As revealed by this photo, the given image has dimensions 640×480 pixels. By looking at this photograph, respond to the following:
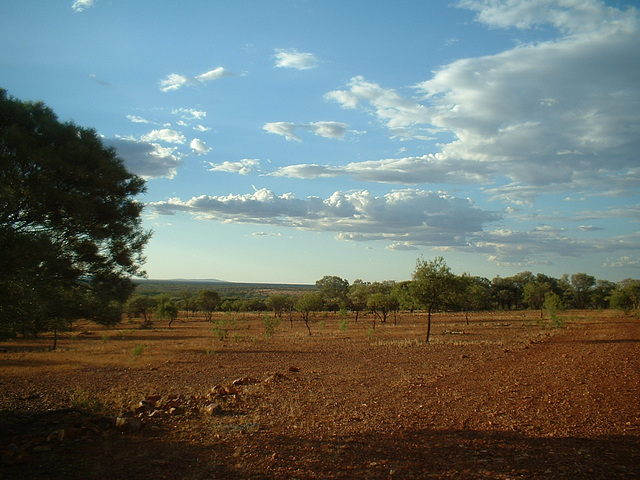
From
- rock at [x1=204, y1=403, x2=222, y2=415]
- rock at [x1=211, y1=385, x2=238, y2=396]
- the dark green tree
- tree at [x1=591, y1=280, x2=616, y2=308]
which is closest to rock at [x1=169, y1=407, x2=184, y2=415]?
rock at [x1=204, y1=403, x2=222, y2=415]

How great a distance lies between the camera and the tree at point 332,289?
93562 millimetres

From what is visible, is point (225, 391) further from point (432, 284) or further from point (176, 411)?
point (432, 284)

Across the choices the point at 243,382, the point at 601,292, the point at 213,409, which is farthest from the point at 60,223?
the point at 601,292

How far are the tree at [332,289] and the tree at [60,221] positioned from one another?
3224 inches

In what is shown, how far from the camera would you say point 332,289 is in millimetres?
108812

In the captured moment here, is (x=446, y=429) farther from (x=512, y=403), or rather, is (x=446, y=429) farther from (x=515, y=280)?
(x=515, y=280)

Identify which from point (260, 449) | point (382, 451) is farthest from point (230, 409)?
point (382, 451)

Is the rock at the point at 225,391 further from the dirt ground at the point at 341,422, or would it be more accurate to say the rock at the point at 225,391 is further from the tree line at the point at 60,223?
the tree line at the point at 60,223

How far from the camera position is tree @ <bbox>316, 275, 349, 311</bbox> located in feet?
307

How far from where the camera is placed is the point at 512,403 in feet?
34.1

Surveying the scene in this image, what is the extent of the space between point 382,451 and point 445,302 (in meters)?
24.2

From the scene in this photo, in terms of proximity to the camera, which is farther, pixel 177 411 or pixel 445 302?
pixel 445 302

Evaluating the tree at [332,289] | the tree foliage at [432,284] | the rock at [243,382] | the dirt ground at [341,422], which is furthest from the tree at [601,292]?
the rock at [243,382]

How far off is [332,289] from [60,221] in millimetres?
100717
